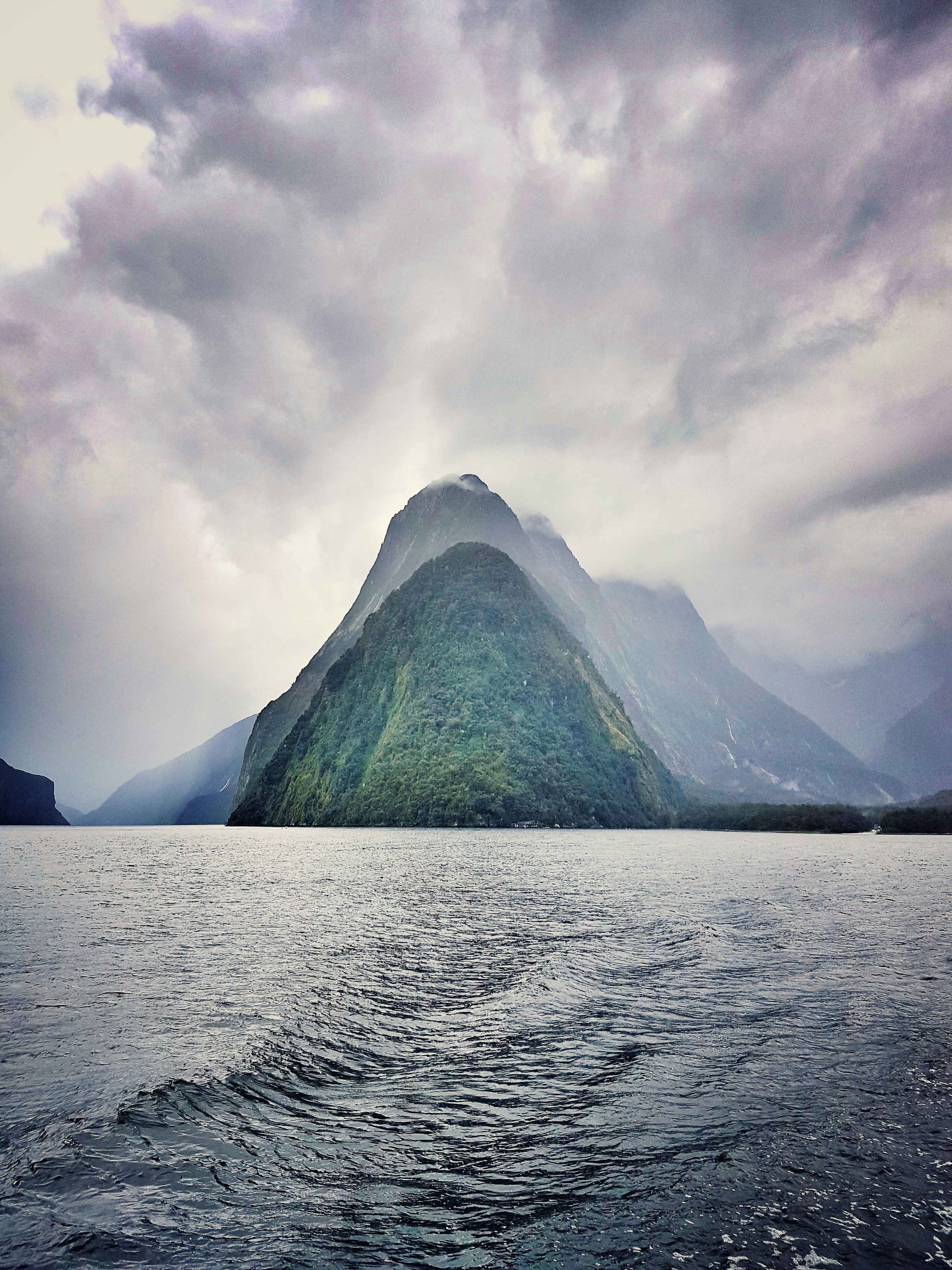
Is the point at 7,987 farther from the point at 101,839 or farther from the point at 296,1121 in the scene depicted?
the point at 101,839

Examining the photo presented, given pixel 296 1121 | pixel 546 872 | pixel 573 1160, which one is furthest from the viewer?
pixel 546 872

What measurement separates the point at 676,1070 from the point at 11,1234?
13033mm

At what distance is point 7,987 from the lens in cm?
2244

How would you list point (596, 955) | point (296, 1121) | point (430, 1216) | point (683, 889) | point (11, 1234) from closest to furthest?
point (11, 1234), point (430, 1216), point (296, 1121), point (596, 955), point (683, 889)

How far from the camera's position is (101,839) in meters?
172

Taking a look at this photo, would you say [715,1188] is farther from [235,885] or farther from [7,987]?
[235,885]

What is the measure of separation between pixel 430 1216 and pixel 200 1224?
11.1 ft

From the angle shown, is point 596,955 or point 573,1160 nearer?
point 573,1160

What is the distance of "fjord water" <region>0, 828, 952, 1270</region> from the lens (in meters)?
9.47

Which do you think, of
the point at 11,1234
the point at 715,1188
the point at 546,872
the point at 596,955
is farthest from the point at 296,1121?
the point at 546,872

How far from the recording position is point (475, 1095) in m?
14.2

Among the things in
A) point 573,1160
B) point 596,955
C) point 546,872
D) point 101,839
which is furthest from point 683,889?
point 101,839

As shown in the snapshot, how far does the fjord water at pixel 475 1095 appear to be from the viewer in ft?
31.1

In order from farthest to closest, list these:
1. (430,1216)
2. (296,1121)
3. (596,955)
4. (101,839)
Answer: (101,839)
(596,955)
(296,1121)
(430,1216)
